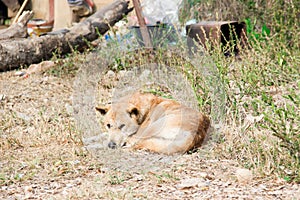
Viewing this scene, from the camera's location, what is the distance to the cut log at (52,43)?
8.15m

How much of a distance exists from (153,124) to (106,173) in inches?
29.9

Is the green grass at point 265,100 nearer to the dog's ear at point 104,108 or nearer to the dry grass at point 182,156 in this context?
the dry grass at point 182,156

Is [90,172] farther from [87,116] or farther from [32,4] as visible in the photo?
[32,4]

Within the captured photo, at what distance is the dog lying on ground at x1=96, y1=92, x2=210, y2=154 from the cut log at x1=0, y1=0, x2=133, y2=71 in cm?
297

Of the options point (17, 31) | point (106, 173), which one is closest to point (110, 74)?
point (17, 31)

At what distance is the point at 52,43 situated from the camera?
851cm

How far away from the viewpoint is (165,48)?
7.50m

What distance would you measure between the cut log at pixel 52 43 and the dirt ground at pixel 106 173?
2668 millimetres

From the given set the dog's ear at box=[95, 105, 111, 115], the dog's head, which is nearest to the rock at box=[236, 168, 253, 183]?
the dog's head

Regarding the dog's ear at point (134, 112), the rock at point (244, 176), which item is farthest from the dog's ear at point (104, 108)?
the rock at point (244, 176)

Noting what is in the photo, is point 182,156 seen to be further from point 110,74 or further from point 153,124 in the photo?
point 110,74

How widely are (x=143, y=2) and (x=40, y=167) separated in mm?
7180

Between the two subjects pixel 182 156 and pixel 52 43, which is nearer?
pixel 182 156

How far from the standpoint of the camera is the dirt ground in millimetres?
3873
